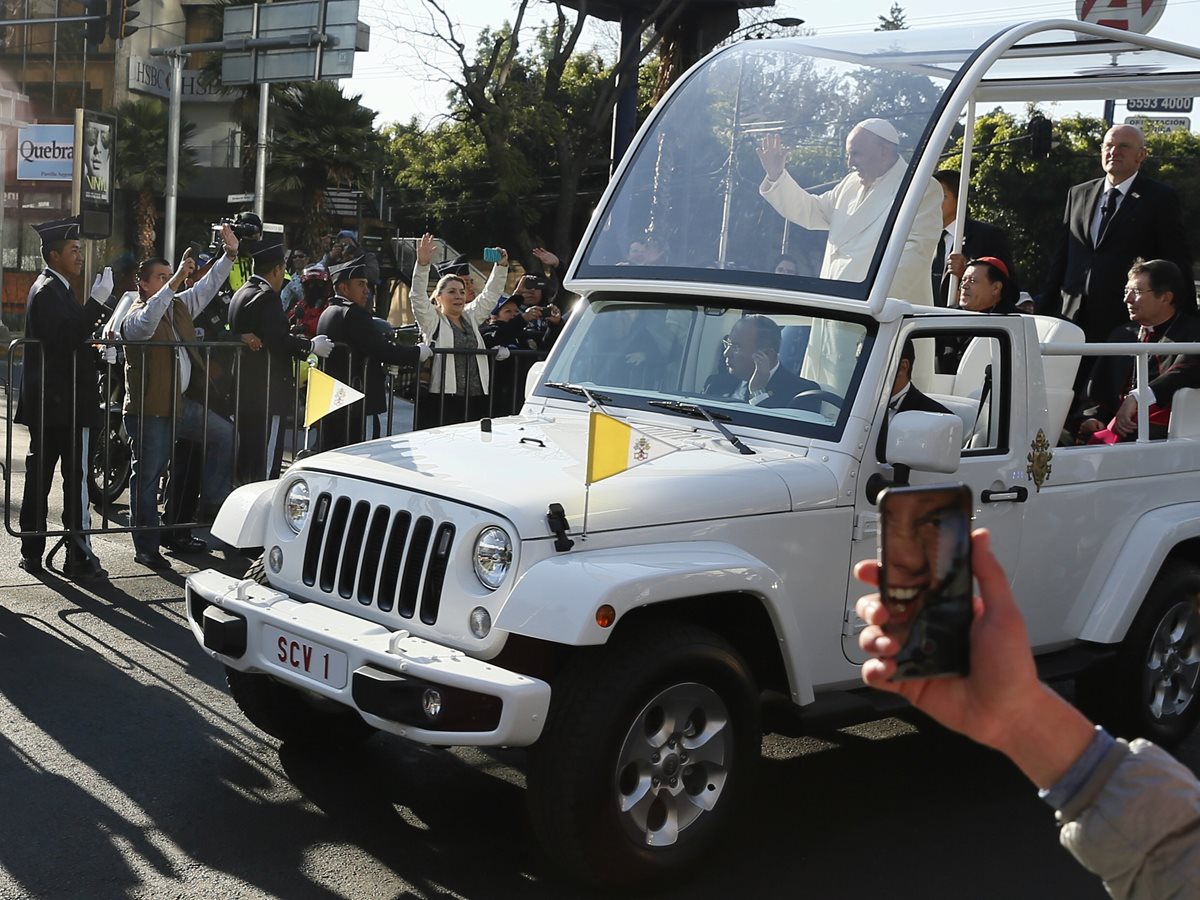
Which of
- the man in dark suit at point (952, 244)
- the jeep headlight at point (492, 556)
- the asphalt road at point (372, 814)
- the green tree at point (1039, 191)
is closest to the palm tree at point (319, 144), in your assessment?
the green tree at point (1039, 191)

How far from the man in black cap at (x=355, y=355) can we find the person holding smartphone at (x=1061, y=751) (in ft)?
26.4

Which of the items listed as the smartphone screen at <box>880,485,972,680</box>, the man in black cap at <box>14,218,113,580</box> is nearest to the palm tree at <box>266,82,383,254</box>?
the man in black cap at <box>14,218,113,580</box>

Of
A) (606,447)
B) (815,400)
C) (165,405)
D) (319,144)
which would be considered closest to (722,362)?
(815,400)

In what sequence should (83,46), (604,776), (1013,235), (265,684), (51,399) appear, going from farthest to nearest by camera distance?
(83,46) → (1013,235) → (51,399) → (265,684) → (604,776)

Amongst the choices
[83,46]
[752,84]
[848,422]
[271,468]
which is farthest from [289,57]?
[83,46]

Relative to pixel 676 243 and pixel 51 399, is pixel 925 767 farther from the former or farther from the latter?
pixel 51 399

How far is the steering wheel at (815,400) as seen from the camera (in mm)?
5262

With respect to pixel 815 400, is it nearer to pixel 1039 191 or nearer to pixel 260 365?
pixel 260 365

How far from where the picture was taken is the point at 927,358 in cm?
593

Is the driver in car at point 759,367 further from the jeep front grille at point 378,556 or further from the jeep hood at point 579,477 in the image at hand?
the jeep front grille at point 378,556

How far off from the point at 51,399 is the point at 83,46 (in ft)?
134

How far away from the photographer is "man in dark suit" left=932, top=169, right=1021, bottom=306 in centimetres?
790

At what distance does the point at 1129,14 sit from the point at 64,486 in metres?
7.48

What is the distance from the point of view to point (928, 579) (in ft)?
5.25
